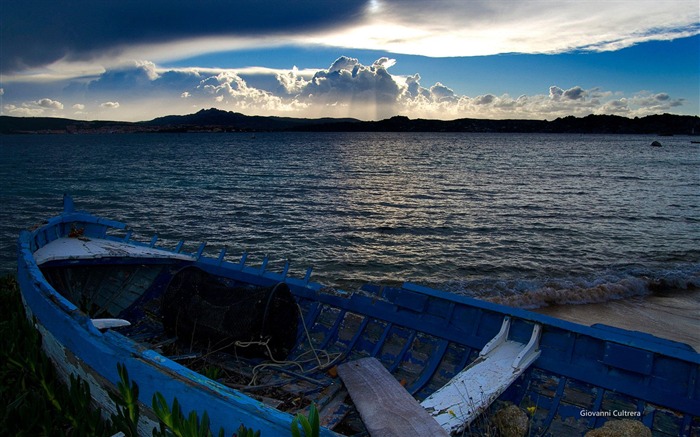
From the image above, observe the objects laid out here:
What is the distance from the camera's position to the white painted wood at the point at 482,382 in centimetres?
423

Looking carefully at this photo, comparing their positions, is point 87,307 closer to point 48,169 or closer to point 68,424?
point 68,424

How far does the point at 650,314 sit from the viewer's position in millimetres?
12336

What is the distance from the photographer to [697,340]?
413 inches

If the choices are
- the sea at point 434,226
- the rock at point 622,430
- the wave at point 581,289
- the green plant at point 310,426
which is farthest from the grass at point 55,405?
the wave at point 581,289

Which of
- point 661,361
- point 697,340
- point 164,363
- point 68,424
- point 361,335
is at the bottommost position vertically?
point 697,340

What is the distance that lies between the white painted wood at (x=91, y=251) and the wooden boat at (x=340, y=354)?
5 centimetres

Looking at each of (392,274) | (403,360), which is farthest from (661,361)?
(392,274)

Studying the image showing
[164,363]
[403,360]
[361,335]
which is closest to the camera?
[164,363]

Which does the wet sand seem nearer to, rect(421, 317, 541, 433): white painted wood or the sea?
the sea

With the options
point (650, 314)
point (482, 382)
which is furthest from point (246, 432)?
point (650, 314)

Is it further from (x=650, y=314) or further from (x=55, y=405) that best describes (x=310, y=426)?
(x=650, y=314)

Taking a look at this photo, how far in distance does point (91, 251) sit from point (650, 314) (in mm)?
13301

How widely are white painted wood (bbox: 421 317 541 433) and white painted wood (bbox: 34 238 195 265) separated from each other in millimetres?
5215

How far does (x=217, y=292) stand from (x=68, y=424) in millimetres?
2223
